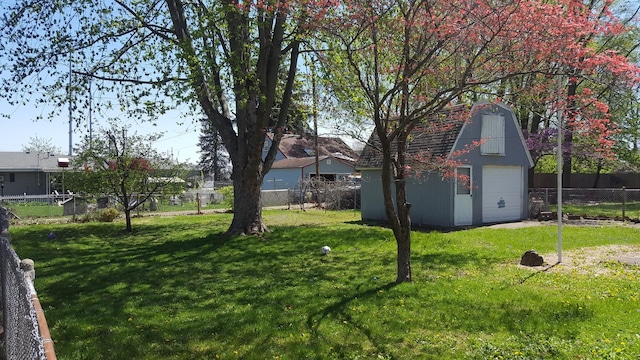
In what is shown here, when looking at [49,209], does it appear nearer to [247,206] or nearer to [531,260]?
[247,206]

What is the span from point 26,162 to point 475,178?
33.9 m

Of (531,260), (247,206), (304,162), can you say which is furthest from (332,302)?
(304,162)

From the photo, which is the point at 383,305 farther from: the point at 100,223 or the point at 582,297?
the point at 100,223

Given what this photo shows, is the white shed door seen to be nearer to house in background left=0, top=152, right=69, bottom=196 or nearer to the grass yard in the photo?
the grass yard

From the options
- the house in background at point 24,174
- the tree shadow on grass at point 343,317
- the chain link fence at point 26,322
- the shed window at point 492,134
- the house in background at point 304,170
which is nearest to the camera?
the chain link fence at point 26,322

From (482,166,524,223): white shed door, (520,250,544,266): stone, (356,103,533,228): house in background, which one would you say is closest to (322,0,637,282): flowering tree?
(520,250,544,266): stone

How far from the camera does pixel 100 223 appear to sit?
18.7 meters

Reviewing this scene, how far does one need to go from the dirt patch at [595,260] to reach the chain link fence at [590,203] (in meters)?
7.39

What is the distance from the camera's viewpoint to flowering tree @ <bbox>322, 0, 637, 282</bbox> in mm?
6277

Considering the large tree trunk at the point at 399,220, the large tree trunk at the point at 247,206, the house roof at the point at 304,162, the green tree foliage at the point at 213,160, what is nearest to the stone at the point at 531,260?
the large tree trunk at the point at 399,220

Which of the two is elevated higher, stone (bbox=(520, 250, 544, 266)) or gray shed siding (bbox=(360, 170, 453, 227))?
gray shed siding (bbox=(360, 170, 453, 227))

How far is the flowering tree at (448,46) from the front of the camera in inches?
247

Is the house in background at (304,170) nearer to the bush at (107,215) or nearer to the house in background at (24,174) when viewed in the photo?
the house in background at (24,174)

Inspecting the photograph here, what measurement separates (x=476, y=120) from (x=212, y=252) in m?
10.8
